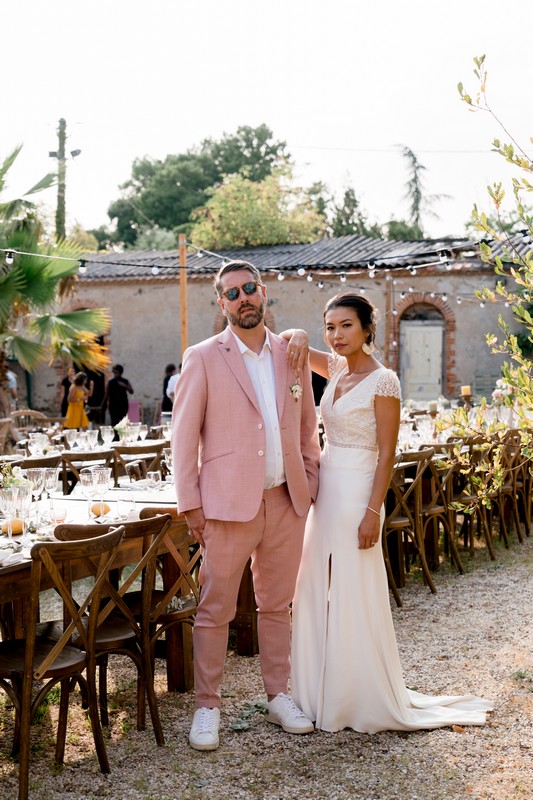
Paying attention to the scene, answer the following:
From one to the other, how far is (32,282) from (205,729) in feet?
27.8

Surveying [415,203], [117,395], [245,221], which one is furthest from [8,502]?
[415,203]

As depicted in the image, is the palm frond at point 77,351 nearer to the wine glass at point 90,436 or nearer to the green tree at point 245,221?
the wine glass at point 90,436

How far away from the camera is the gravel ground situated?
3.34 m

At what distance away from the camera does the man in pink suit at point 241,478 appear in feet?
11.9

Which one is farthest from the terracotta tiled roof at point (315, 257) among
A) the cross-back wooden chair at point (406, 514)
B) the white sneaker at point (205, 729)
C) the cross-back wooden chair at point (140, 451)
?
the white sneaker at point (205, 729)

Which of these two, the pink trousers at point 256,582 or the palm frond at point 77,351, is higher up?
the palm frond at point 77,351

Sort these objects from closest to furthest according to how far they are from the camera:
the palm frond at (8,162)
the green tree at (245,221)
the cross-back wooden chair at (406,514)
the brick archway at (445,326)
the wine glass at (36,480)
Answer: the wine glass at (36,480) < the cross-back wooden chair at (406,514) < the palm frond at (8,162) < the brick archway at (445,326) < the green tree at (245,221)

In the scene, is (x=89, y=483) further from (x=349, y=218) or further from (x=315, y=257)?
(x=349, y=218)

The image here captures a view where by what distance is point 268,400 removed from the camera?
3787mm

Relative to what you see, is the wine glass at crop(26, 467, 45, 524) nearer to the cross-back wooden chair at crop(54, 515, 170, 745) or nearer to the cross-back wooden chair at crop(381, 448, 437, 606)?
the cross-back wooden chair at crop(54, 515, 170, 745)

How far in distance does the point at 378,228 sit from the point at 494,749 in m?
30.4

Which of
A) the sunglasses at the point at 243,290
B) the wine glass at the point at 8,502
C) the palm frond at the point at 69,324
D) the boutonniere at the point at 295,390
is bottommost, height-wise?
the wine glass at the point at 8,502

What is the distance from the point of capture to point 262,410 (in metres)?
3.75

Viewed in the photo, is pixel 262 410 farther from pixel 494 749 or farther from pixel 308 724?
pixel 494 749
